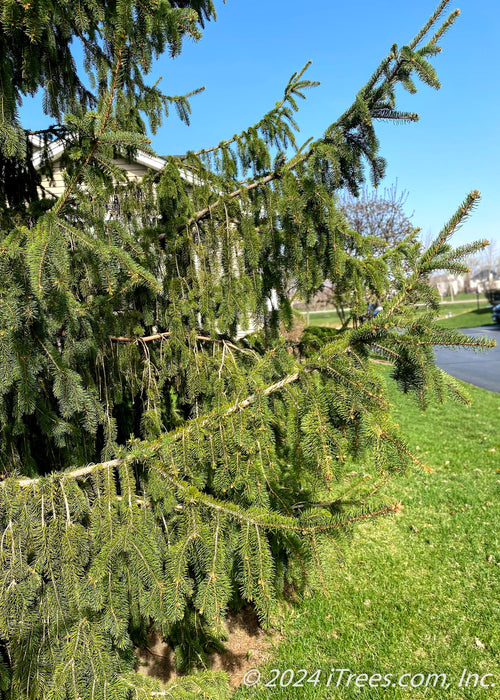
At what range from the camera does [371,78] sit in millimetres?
2496

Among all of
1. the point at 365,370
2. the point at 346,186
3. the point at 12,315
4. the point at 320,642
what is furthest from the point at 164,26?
the point at 320,642

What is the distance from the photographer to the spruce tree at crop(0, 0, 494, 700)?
1850 mm

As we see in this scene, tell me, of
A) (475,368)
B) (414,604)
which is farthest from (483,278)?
(414,604)

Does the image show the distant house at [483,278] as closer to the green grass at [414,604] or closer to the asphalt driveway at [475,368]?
the asphalt driveway at [475,368]

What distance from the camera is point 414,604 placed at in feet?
12.4

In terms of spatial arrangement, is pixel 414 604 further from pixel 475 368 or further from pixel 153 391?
pixel 475 368

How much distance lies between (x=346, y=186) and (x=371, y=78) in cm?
73

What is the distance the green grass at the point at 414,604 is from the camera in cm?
312

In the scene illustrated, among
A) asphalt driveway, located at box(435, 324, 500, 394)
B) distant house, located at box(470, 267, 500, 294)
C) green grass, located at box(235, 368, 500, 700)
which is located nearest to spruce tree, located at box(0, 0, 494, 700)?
green grass, located at box(235, 368, 500, 700)

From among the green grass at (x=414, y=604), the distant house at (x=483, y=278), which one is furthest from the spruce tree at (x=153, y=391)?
the distant house at (x=483, y=278)

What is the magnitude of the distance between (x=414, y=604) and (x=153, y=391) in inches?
115

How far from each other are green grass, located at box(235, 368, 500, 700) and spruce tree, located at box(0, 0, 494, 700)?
1.04 m

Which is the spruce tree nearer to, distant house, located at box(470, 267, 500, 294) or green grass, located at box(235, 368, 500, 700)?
green grass, located at box(235, 368, 500, 700)

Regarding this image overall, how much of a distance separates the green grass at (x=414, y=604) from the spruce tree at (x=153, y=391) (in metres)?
1.04
